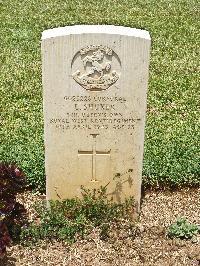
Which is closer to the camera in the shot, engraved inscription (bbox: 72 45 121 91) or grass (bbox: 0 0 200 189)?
engraved inscription (bbox: 72 45 121 91)

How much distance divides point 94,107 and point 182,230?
53.3 inches

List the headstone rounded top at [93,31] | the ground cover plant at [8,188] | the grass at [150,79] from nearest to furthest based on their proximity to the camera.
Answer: the headstone rounded top at [93,31]
the ground cover plant at [8,188]
the grass at [150,79]

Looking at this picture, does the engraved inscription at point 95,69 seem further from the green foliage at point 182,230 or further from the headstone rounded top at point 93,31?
the green foliage at point 182,230

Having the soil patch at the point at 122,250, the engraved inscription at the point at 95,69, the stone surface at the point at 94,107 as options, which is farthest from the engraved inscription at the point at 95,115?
the soil patch at the point at 122,250

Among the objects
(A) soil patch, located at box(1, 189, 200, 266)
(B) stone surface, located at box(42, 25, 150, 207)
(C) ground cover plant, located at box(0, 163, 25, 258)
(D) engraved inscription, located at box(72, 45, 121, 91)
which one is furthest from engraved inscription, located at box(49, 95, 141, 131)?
(A) soil patch, located at box(1, 189, 200, 266)

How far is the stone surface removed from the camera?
4.13 m

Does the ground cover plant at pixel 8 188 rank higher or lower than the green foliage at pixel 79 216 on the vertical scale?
higher

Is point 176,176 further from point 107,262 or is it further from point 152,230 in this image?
point 107,262

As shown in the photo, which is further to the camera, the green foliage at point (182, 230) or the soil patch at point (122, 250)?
the green foliage at point (182, 230)

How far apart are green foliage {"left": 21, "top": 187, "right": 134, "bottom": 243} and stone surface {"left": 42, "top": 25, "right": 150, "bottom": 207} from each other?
8 cm

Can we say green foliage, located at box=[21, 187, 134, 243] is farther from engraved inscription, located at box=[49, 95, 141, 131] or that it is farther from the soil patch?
engraved inscription, located at box=[49, 95, 141, 131]

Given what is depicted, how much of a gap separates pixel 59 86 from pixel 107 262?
152 centimetres

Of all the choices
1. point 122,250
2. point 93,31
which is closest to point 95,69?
point 93,31

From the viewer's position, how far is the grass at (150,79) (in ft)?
18.2
